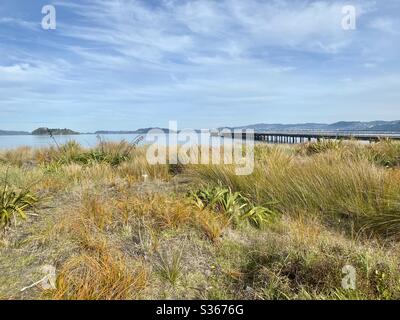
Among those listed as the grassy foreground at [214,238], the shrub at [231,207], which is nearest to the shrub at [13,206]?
the grassy foreground at [214,238]

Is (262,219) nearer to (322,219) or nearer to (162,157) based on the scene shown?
(322,219)

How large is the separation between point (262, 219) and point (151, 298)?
6.66 ft

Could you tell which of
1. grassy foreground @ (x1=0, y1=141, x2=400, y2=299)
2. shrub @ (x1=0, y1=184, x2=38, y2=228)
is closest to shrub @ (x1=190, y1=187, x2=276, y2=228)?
grassy foreground @ (x1=0, y1=141, x2=400, y2=299)

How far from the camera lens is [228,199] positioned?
4910 millimetres

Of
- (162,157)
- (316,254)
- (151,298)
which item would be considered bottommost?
(151,298)

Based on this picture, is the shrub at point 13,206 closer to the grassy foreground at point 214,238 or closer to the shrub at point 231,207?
the grassy foreground at point 214,238

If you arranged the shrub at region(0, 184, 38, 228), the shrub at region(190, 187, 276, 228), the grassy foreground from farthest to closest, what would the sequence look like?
the shrub at region(190, 187, 276, 228) < the shrub at region(0, 184, 38, 228) < the grassy foreground

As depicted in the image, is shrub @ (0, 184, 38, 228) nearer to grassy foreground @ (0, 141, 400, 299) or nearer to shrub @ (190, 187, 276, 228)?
grassy foreground @ (0, 141, 400, 299)

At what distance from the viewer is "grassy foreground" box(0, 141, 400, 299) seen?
10.1 feet

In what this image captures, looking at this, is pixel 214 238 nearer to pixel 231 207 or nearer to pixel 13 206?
pixel 231 207

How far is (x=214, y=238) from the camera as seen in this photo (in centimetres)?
407

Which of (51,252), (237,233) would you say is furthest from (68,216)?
(237,233)

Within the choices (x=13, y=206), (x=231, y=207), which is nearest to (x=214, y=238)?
(x=231, y=207)
